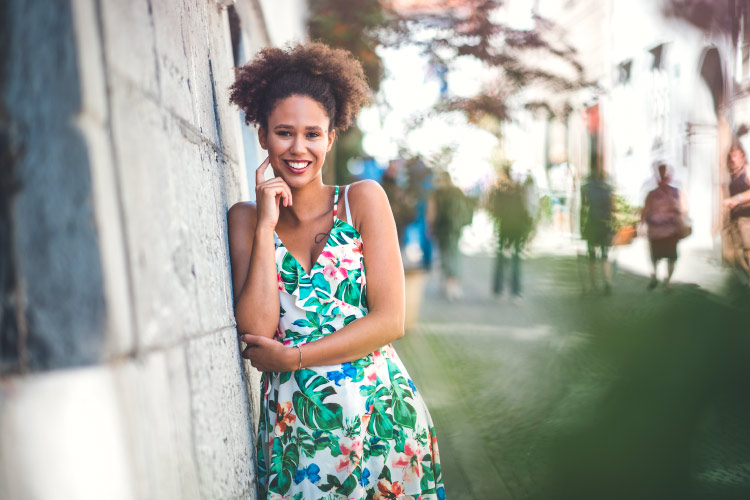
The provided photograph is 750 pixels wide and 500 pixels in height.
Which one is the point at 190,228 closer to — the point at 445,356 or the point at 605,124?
the point at 445,356

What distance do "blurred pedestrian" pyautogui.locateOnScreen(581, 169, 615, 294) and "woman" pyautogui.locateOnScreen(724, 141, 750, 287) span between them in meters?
1.76

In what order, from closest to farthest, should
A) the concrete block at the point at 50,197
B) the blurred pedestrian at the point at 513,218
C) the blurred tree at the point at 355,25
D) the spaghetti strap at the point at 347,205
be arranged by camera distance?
the concrete block at the point at 50,197
the spaghetti strap at the point at 347,205
the blurred tree at the point at 355,25
the blurred pedestrian at the point at 513,218

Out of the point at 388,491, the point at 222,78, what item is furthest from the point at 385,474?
the point at 222,78

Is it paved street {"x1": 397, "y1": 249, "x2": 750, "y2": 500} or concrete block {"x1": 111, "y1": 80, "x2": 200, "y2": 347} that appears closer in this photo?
concrete block {"x1": 111, "y1": 80, "x2": 200, "y2": 347}

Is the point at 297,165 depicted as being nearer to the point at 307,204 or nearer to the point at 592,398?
the point at 307,204

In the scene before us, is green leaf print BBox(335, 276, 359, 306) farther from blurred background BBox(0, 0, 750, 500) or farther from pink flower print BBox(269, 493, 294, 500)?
pink flower print BBox(269, 493, 294, 500)

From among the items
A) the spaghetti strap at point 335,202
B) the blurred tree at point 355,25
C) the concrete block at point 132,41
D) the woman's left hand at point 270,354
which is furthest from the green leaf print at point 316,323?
the blurred tree at point 355,25

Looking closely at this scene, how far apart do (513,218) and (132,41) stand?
32.0 feet

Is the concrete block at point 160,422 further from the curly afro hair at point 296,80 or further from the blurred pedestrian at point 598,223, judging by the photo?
the blurred pedestrian at point 598,223

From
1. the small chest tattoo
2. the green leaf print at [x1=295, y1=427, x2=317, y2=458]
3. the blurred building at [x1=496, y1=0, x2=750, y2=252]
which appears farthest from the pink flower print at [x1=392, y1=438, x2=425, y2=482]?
the blurred building at [x1=496, y1=0, x2=750, y2=252]

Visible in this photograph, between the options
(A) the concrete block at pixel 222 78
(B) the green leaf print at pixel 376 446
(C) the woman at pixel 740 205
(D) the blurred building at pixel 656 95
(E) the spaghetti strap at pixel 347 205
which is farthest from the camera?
(C) the woman at pixel 740 205

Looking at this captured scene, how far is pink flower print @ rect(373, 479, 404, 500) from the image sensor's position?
6.81 ft

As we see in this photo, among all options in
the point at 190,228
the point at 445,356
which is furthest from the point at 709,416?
the point at 190,228

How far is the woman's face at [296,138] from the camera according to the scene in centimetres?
216
